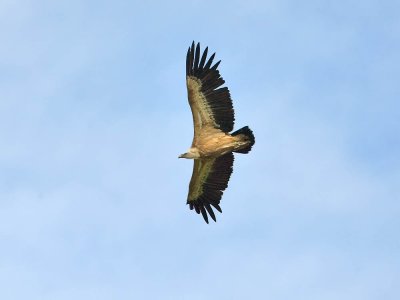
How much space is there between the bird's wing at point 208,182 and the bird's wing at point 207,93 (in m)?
1.69

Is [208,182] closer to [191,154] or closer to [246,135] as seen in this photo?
[191,154]

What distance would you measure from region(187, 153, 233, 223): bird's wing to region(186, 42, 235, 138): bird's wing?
1.69m

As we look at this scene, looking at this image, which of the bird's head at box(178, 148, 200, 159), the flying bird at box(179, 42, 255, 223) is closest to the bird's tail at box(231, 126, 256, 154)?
the flying bird at box(179, 42, 255, 223)

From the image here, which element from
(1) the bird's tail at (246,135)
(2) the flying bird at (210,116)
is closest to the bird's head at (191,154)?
(2) the flying bird at (210,116)

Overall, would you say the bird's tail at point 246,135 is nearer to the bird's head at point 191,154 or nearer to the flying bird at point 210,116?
the flying bird at point 210,116

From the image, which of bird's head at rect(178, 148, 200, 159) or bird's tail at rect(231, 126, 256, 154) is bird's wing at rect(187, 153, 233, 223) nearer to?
bird's head at rect(178, 148, 200, 159)

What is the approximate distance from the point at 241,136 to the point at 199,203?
3824 millimetres

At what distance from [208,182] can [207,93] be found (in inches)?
148

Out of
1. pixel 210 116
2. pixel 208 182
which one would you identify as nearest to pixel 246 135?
pixel 210 116

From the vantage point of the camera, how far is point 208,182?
1380 inches

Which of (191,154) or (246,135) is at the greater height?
(191,154)

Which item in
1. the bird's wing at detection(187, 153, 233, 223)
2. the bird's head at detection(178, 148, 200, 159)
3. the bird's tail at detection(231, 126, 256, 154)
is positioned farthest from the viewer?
the bird's wing at detection(187, 153, 233, 223)

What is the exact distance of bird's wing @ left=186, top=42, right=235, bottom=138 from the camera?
32656 mm

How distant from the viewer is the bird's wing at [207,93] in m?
32.7
